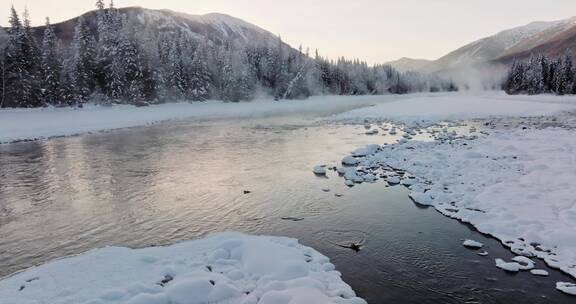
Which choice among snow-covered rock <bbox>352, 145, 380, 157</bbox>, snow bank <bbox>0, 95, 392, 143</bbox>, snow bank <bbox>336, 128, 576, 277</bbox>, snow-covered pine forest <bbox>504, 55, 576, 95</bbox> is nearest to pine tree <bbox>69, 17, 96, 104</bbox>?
snow bank <bbox>0, 95, 392, 143</bbox>

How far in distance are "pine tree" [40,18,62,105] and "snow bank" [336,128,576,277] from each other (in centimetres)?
4683

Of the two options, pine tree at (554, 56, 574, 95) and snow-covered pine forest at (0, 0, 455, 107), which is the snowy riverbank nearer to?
snow-covered pine forest at (0, 0, 455, 107)

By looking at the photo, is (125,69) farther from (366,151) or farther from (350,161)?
(350,161)

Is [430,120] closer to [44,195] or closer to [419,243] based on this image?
[419,243]

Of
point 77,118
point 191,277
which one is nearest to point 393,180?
point 191,277

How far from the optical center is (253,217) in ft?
37.4

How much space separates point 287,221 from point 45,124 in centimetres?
3660

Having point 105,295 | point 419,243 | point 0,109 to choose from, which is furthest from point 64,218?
point 0,109

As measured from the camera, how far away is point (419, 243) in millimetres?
9297

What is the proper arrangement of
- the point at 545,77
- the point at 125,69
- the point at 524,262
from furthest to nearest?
the point at 545,77 < the point at 125,69 < the point at 524,262

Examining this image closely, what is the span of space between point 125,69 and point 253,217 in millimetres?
54195

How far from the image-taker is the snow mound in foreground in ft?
20.9

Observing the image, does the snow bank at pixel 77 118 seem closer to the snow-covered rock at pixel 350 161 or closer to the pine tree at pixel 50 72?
the pine tree at pixel 50 72

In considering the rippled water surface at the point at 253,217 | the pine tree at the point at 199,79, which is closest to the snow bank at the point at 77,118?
the pine tree at the point at 199,79
